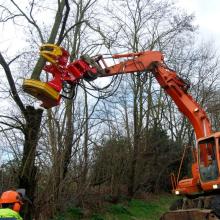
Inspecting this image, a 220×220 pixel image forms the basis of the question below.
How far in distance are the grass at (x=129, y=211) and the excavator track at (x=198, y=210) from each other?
3.94m

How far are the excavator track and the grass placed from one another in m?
3.94

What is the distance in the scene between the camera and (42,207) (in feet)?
49.4

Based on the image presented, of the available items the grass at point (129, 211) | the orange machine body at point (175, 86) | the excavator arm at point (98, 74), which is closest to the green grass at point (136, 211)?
the grass at point (129, 211)

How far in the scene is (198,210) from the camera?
42.9 feet

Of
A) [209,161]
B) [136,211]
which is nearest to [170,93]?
[209,161]

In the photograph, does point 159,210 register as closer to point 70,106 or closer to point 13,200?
point 70,106

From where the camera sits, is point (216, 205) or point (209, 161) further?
point (209, 161)

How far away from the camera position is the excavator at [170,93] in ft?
37.4

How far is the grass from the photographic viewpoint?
17.1 metres

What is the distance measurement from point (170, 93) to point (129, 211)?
7.55 m

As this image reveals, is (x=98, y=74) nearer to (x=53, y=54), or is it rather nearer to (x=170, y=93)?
(x=53, y=54)

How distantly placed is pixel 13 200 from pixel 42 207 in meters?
8.97

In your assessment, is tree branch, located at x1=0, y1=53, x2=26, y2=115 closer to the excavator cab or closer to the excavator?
the excavator

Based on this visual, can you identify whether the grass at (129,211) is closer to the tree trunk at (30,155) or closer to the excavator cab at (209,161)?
the tree trunk at (30,155)
